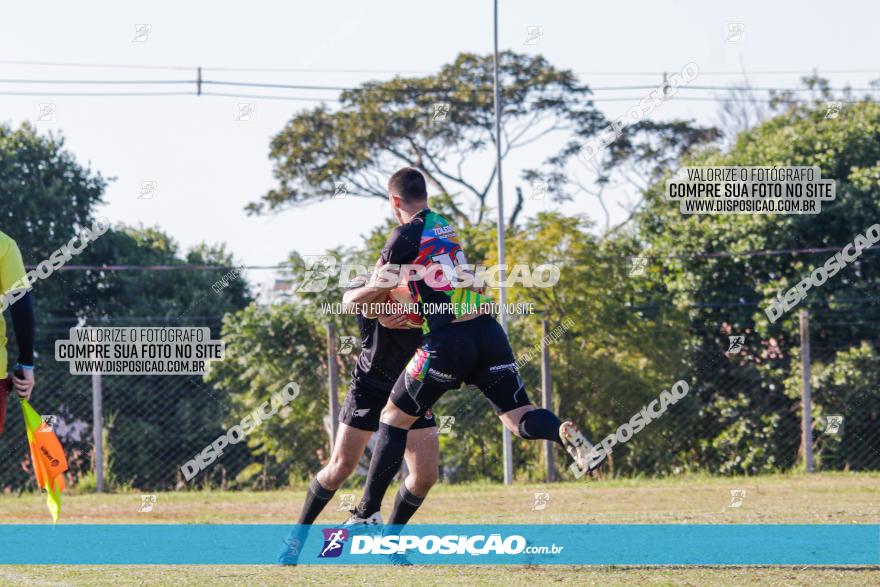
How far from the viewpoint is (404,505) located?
6.53 m

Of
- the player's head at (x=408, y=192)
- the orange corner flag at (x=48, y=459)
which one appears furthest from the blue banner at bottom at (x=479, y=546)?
the player's head at (x=408, y=192)

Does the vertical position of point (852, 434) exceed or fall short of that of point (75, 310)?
it falls short

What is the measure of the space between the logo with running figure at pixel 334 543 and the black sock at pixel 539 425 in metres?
1.27

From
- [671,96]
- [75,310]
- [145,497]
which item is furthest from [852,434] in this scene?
[75,310]

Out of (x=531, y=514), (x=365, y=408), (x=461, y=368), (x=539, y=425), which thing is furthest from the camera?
(x=531, y=514)

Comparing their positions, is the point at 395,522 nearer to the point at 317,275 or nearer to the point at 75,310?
the point at 317,275

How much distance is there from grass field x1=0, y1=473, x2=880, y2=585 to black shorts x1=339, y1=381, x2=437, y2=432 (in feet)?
2.59

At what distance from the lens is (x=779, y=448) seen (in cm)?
1606

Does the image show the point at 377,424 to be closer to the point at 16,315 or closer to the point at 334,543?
the point at 334,543

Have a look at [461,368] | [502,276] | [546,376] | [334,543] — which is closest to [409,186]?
[461,368]

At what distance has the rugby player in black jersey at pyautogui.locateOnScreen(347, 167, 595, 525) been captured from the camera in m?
6.00

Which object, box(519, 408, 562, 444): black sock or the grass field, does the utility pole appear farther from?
box(519, 408, 562, 444): black sock

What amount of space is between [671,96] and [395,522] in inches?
599

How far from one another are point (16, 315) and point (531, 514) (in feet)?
18.6
